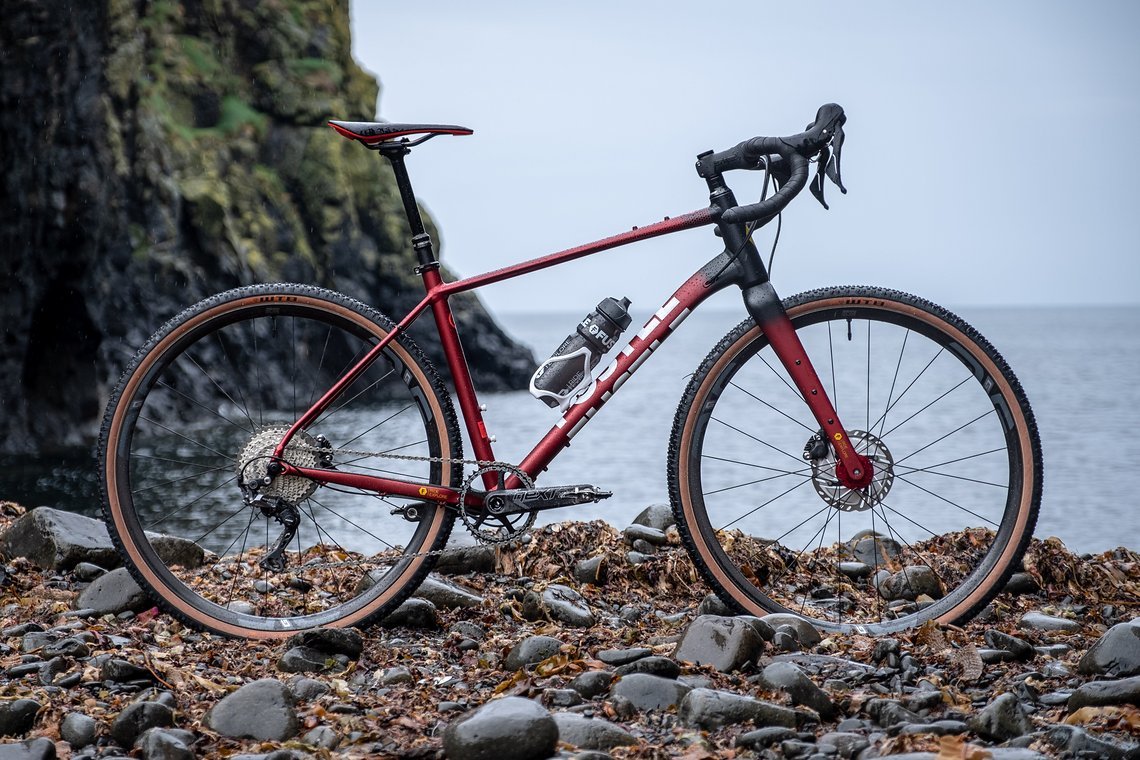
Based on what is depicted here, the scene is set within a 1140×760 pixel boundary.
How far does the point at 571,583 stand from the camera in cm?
504

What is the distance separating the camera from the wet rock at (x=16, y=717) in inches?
124

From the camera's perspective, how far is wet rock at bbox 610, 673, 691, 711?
3213mm

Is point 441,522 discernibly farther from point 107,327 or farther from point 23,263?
point 107,327

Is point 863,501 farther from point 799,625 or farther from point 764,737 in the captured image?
point 764,737

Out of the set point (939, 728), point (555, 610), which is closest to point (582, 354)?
point (555, 610)

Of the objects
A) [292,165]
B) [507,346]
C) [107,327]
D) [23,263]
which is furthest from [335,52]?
[23,263]

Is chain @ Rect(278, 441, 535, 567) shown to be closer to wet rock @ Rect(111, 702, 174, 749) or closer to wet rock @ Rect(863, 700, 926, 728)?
wet rock @ Rect(111, 702, 174, 749)

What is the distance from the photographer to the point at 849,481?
163 inches

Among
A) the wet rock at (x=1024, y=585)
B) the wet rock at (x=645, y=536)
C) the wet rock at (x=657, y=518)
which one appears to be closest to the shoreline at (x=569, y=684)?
the wet rock at (x=1024, y=585)

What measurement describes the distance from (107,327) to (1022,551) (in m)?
29.1

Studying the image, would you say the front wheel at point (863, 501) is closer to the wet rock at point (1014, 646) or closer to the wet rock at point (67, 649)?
the wet rock at point (1014, 646)

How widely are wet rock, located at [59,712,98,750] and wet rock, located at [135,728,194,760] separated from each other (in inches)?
8.3

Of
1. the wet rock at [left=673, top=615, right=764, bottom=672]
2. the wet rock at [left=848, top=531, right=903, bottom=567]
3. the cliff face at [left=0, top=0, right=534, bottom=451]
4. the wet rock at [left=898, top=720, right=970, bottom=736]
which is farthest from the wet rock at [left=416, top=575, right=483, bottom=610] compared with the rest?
the cliff face at [left=0, top=0, right=534, bottom=451]

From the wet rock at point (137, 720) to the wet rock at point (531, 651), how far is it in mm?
1102
